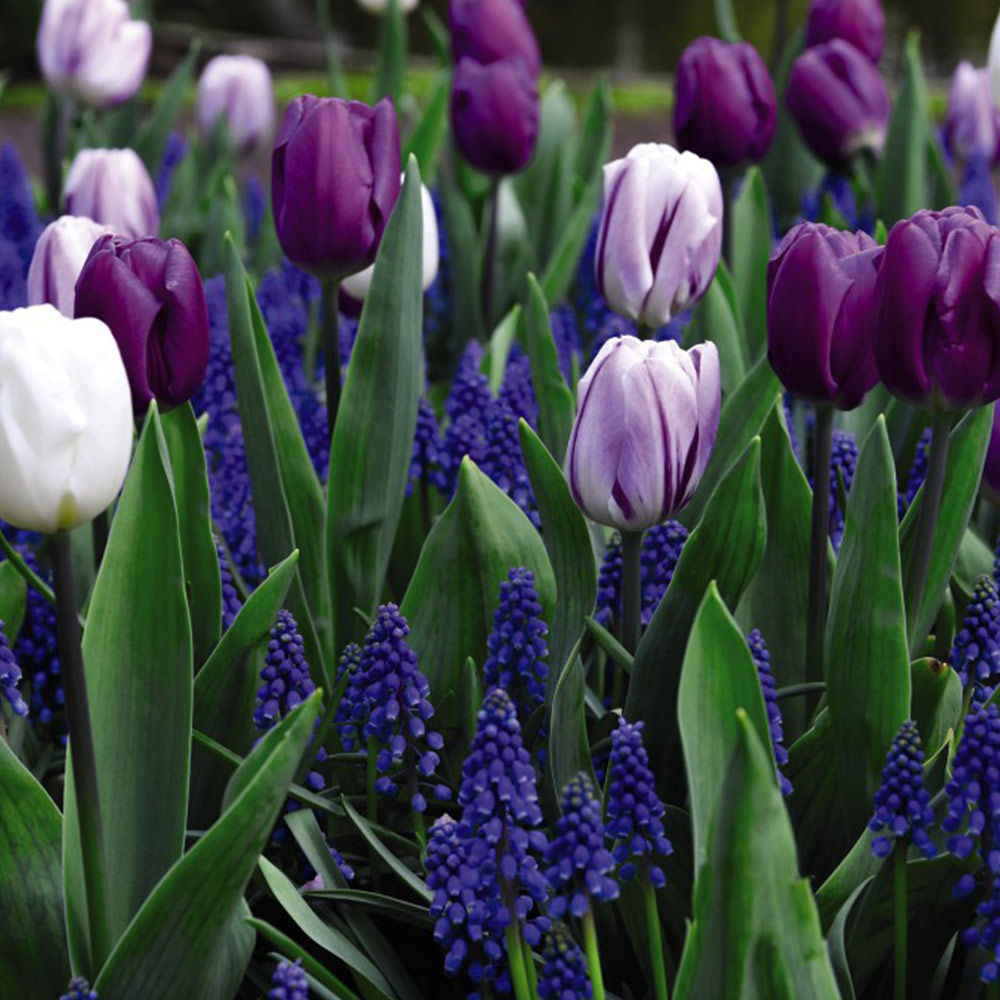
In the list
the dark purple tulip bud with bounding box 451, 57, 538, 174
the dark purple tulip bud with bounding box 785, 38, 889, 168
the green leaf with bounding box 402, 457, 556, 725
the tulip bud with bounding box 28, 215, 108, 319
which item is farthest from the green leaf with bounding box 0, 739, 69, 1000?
the dark purple tulip bud with bounding box 785, 38, 889, 168

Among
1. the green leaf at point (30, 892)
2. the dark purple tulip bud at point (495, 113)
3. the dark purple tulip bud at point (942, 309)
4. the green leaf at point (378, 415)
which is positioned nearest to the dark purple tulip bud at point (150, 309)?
the green leaf at point (378, 415)

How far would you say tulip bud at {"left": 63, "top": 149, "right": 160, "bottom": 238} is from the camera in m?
2.52

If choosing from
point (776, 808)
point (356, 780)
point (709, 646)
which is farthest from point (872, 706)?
point (356, 780)

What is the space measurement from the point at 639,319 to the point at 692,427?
56 centimetres

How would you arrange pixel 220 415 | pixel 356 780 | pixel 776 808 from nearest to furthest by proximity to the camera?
pixel 776 808 < pixel 356 780 < pixel 220 415

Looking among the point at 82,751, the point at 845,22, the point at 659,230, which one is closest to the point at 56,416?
the point at 82,751

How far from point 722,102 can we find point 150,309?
1.20m

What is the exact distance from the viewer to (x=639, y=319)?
2014 millimetres

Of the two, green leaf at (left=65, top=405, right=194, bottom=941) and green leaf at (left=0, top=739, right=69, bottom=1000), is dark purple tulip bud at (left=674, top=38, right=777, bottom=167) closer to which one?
green leaf at (left=65, top=405, right=194, bottom=941)

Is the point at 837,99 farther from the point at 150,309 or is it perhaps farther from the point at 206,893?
the point at 206,893

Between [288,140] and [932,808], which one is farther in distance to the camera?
[288,140]

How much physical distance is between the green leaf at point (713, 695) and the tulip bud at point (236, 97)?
9.44ft

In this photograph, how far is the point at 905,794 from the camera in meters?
1.22

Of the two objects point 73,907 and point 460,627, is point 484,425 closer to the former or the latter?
point 460,627
